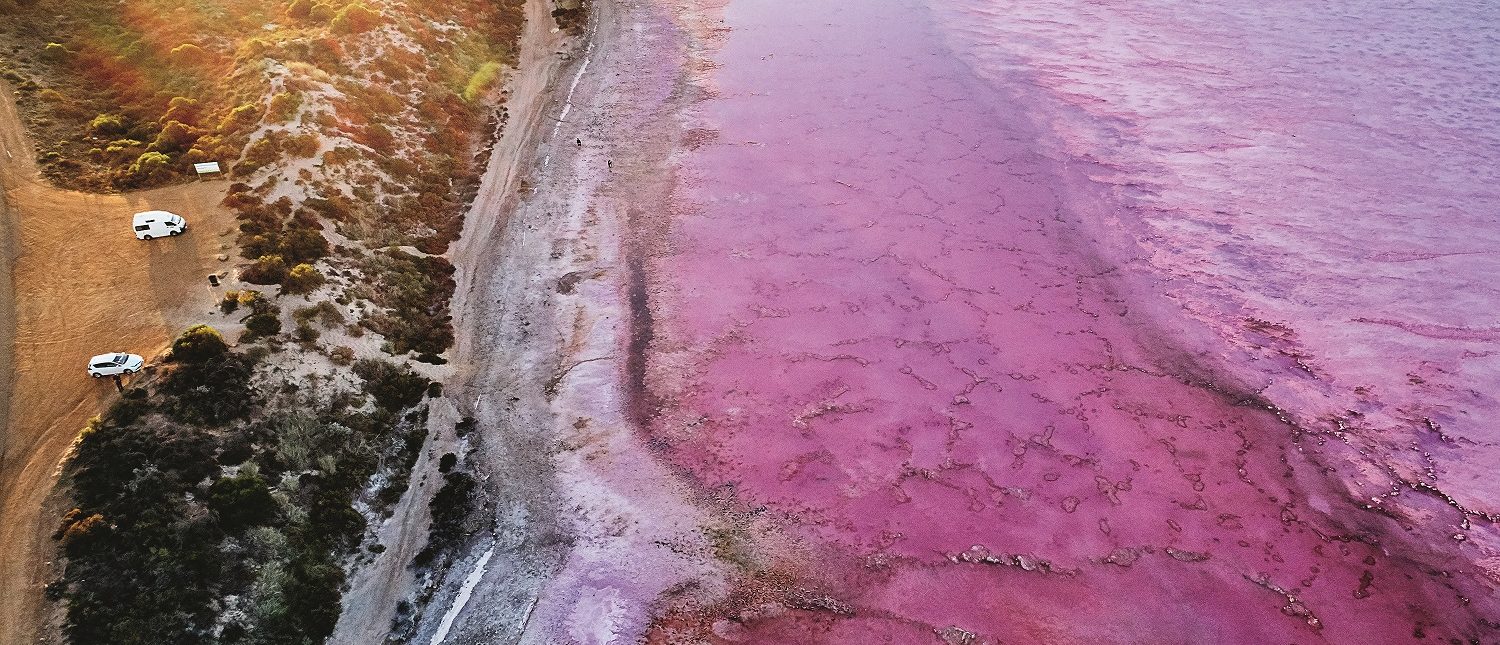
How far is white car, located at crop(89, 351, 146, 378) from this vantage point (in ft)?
88.4

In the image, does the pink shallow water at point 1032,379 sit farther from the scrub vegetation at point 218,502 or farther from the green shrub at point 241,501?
the green shrub at point 241,501

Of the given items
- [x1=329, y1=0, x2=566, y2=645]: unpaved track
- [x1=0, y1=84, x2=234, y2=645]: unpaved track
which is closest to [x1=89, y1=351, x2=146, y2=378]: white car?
[x1=0, y1=84, x2=234, y2=645]: unpaved track

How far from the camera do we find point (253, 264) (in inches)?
1309

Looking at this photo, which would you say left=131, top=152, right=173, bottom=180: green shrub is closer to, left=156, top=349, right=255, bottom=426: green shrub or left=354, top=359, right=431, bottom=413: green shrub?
left=156, top=349, right=255, bottom=426: green shrub

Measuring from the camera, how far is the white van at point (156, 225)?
109 ft

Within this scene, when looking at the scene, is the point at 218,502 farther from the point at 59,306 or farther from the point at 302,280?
the point at 59,306

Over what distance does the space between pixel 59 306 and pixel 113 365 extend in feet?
19.2

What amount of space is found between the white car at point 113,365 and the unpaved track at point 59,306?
581mm

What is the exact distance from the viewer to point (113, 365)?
2705 centimetres

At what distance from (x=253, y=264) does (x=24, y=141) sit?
1673 centimetres

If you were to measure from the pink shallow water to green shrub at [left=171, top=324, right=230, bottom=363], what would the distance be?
58.8 ft

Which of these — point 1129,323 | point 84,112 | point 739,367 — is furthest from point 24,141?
point 1129,323

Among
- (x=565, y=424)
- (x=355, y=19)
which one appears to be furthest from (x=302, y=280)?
(x=355, y=19)

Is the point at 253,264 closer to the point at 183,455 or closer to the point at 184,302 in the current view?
the point at 184,302
